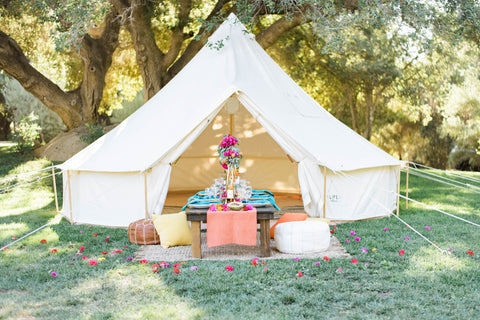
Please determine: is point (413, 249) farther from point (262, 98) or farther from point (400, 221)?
point (262, 98)

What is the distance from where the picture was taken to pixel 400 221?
618cm

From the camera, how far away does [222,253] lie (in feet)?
16.1

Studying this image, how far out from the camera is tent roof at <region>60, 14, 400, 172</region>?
6047 mm

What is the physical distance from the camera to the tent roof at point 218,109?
238 inches

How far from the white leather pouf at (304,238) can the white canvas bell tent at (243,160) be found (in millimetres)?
1241

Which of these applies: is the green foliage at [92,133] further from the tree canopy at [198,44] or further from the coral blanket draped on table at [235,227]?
the coral blanket draped on table at [235,227]

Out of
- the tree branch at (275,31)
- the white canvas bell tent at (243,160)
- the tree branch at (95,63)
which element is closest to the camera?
the white canvas bell tent at (243,160)

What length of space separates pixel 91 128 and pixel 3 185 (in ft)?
7.10

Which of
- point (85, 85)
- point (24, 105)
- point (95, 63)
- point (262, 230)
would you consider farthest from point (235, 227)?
point (24, 105)

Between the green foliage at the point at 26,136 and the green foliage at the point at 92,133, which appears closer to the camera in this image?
the green foliage at the point at 92,133

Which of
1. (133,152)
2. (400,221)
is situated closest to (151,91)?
(133,152)

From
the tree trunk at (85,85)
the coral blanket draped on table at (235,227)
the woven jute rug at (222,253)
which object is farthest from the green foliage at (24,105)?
the coral blanket draped on table at (235,227)

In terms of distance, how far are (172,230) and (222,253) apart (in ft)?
2.08

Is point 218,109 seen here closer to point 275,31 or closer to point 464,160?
point 275,31
